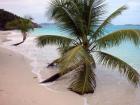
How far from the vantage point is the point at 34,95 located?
8.01 meters

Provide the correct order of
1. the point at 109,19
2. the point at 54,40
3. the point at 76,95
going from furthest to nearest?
1. the point at 54,40
2. the point at 109,19
3. the point at 76,95

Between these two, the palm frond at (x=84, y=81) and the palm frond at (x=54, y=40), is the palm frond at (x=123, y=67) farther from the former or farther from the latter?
the palm frond at (x=54, y=40)

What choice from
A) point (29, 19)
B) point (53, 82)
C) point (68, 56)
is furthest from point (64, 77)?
point (29, 19)

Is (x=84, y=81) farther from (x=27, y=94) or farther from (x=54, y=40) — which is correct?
(x=54, y=40)

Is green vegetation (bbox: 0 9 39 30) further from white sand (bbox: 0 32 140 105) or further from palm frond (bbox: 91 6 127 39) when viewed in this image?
palm frond (bbox: 91 6 127 39)

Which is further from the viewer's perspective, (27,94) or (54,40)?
(54,40)

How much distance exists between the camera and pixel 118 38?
29.4 feet

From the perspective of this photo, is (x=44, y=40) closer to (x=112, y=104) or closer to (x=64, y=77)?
(x=64, y=77)

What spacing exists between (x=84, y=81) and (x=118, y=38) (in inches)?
66.4

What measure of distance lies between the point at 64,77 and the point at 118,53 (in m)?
9.09

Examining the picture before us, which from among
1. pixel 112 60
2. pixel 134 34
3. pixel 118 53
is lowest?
pixel 118 53

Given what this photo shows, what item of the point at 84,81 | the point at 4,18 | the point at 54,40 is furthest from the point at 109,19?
the point at 4,18

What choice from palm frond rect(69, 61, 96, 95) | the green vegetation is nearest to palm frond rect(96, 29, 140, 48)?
palm frond rect(69, 61, 96, 95)

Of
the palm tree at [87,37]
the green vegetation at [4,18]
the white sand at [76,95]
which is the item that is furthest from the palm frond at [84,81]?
the green vegetation at [4,18]
